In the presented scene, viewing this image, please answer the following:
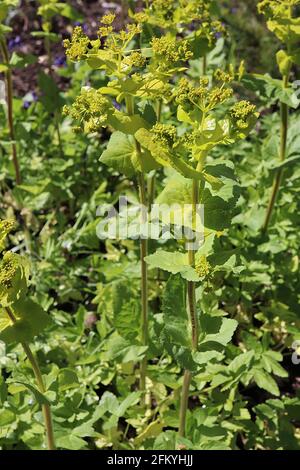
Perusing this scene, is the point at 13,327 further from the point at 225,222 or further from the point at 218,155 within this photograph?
the point at 218,155

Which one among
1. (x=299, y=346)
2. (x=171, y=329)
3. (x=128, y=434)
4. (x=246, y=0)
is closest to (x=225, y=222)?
(x=171, y=329)

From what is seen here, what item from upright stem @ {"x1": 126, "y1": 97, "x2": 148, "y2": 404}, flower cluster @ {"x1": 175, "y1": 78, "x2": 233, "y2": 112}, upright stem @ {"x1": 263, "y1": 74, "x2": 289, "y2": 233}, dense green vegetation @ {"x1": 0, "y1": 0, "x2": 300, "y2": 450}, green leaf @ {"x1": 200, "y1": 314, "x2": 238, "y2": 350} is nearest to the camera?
flower cluster @ {"x1": 175, "y1": 78, "x2": 233, "y2": 112}

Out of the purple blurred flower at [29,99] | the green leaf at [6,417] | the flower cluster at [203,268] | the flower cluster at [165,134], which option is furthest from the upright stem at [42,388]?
the purple blurred flower at [29,99]

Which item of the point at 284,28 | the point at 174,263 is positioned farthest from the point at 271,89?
the point at 174,263

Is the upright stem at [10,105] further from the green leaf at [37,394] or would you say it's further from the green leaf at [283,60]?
the green leaf at [37,394]

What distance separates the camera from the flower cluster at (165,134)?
1.28 meters

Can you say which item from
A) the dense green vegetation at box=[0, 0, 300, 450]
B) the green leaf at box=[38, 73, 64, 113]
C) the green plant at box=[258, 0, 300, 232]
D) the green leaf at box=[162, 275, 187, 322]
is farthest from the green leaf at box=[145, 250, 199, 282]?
the green leaf at box=[38, 73, 64, 113]

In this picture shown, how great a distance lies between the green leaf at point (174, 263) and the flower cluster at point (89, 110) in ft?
1.14

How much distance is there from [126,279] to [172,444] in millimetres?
616

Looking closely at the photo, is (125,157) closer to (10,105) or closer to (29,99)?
(10,105)

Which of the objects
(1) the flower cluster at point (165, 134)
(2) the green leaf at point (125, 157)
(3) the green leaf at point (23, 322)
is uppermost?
(1) the flower cluster at point (165, 134)

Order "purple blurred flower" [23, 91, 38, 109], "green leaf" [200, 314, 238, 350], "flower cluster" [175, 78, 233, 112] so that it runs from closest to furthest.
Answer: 1. "flower cluster" [175, 78, 233, 112]
2. "green leaf" [200, 314, 238, 350]
3. "purple blurred flower" [23, 91, 38, 109]

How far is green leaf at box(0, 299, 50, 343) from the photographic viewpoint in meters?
1.52

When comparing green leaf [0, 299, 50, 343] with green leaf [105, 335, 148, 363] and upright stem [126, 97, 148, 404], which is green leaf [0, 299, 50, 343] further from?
green leaf [105, 335, 148, 363]
